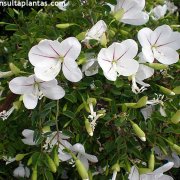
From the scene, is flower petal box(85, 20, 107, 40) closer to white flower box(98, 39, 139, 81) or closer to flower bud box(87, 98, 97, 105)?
white flower box(98, 39, 139, 81)

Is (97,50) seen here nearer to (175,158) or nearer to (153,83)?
(153,83)

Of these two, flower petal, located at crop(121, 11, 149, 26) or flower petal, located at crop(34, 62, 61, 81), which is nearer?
flower petal, located at crop(34, 62, 61, 81)

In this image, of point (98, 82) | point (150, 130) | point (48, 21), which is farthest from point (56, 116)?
point (48, 21)

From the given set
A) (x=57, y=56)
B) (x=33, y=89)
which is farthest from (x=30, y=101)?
(x=57, y=56)

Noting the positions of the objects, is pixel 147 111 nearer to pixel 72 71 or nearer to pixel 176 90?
pixel 176 90

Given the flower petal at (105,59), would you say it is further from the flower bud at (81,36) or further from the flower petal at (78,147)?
the flower petal at (78,147)

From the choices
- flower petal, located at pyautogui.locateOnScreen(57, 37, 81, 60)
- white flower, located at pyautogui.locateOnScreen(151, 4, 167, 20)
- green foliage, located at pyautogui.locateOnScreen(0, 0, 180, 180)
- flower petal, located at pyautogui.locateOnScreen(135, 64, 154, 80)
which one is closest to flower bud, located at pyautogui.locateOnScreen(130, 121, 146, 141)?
green foliage, located at pyautogui.locateOnScreen(0, 0, 180, 180)

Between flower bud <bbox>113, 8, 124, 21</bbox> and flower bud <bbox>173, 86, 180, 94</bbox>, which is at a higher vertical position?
flower bud <bbox>113, 8, 124, 21</bbox>
